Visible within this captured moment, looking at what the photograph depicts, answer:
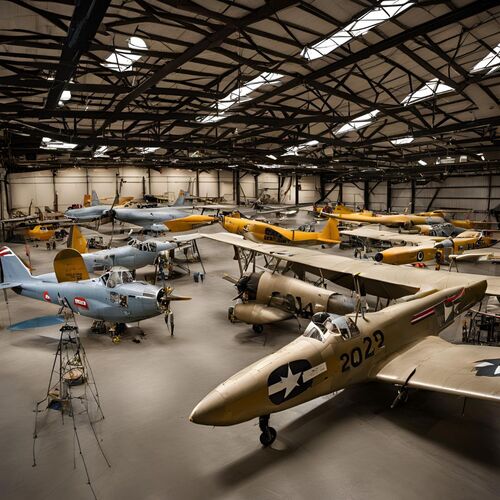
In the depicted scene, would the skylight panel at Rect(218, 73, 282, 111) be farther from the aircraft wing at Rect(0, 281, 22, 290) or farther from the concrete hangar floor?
the aircraft wing at Rect(0, 281, 22, 290)

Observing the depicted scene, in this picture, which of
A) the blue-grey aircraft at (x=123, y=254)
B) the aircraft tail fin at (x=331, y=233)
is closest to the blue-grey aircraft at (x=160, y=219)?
the blue-grey aircraft at (x=123, y=254)

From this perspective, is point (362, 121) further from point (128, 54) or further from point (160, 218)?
point (160, 218)

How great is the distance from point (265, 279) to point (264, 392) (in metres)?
5.26

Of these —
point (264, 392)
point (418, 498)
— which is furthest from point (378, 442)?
point (264, 392)

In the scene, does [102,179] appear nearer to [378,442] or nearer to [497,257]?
[497,257]

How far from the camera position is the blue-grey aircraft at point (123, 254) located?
558 inches

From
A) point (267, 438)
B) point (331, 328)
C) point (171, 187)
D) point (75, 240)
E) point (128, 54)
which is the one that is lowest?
point (267, 438)

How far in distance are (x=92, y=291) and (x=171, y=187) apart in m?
36.1

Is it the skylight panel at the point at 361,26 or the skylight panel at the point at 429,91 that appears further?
the skylight panel at the point at 429,91

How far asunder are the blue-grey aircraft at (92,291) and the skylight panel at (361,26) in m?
6.75

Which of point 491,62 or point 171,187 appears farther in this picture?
point 171,187

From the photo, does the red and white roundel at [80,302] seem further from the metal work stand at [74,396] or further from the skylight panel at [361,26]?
the skylight panel at [361,26]

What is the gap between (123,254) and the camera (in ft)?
47.4

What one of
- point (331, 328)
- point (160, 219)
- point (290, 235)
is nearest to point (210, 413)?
point (331, 328)
